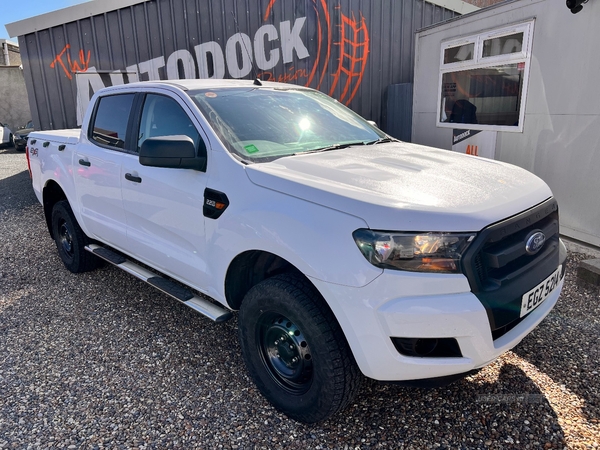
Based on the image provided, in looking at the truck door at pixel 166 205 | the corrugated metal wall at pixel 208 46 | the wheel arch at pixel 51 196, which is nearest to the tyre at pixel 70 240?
the wheel arch at pixel 51 196

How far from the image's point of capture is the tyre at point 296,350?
2205 mm

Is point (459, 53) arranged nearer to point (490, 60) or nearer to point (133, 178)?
point (490, 60)

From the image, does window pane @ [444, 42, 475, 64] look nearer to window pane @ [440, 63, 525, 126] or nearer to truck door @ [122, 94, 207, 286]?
window pane @ [440, 63, 525, 126]

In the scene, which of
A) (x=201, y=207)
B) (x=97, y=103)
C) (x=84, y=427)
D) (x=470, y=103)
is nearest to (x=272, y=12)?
(x=470, y=103)

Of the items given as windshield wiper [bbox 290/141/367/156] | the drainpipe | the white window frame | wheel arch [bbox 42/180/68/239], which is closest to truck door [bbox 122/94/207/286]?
windshield wiper [bbox 290/141/367/156]

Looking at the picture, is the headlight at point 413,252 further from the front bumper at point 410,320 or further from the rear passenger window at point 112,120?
the rear passenger window at point 112,120

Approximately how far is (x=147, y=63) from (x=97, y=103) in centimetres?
507

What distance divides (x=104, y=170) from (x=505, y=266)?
10.0 ft

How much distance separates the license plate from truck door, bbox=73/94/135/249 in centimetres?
282

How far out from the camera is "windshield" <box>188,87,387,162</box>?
286cm

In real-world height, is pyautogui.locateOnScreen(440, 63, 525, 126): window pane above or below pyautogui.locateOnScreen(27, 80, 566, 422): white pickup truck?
above

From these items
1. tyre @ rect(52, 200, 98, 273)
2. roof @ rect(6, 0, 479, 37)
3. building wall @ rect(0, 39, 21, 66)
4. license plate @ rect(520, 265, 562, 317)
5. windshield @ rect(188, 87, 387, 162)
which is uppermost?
building wall @ rect(0, 39, 21, 66)

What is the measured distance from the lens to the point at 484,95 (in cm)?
607

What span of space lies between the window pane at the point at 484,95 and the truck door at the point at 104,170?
14.5 ft
